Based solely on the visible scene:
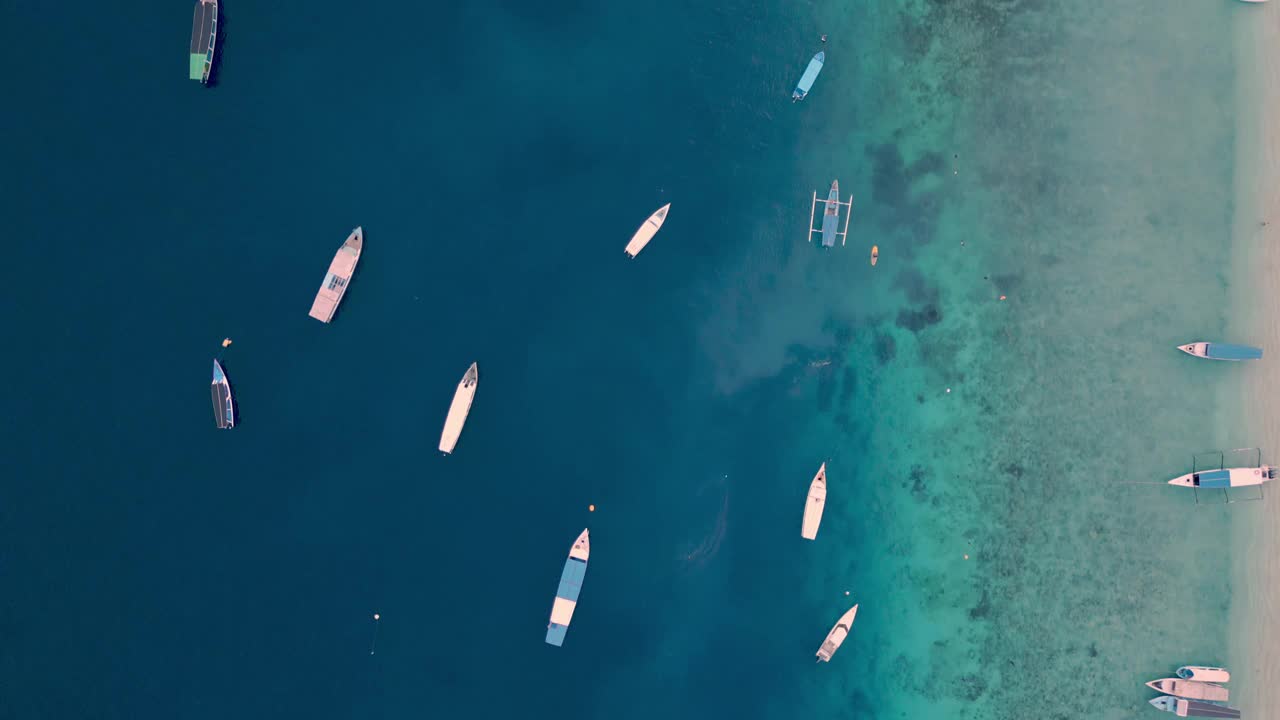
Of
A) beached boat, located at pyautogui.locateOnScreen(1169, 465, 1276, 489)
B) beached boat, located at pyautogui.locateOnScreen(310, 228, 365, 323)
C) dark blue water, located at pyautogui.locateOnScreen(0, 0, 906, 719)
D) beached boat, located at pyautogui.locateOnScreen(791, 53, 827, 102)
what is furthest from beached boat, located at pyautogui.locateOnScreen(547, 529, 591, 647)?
beached boat, located at pyautogui.locateOnScreen(1169, 465, 1276, 489)

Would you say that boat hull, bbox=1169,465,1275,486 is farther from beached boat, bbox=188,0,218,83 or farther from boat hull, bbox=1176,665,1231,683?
beached boat, bbox=188,0,218,83

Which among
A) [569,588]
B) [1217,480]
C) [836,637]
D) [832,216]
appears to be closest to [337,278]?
[569,588]

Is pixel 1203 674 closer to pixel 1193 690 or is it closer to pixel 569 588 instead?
pixel 1193 690

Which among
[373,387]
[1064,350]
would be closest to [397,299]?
[373,387]

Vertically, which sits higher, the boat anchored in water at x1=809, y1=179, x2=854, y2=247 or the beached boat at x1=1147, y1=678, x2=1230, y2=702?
the boat anchored in water at x1=809, y1=179, x2=854, y2=247

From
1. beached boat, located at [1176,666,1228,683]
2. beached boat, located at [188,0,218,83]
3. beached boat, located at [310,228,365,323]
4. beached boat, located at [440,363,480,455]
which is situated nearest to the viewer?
beached boat, located at [188,0,218,83]

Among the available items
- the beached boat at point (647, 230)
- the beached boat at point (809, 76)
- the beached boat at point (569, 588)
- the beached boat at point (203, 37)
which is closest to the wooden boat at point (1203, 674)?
the beached boat at point (569, 588)

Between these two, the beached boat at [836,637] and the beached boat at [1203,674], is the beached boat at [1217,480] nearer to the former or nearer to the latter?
the beached boat at [1203,674]
